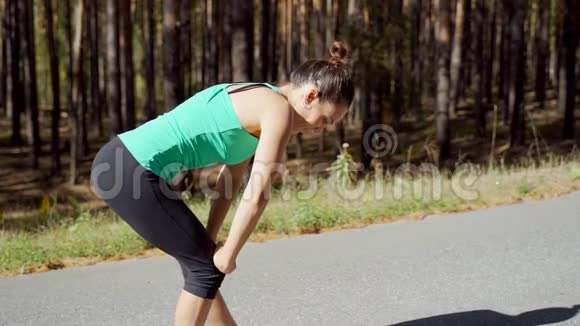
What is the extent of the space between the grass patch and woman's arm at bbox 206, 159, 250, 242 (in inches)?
101

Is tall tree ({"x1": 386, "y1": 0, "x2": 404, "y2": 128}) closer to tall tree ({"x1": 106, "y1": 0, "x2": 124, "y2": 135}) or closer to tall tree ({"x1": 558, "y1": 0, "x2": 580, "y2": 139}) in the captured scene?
tall tree ({"x1": 558, "y1": 0, "x2": 580, "y2": 139})

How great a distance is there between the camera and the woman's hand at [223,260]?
294 centimetres

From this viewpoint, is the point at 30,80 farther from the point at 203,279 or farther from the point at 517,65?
the point at 203,279

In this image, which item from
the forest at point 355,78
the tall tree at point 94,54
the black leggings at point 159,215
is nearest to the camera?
the black leggings at point 159,215

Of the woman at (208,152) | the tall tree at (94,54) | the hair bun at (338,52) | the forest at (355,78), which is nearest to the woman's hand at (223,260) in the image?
the woman at (208,152)

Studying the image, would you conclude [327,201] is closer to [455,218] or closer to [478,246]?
[455,218]

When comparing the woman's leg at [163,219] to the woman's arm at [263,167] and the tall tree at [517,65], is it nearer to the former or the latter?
the woman's arm at [263,167]

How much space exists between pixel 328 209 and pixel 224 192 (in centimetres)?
364

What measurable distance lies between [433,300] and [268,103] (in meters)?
2.16

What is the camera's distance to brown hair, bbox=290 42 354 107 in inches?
114

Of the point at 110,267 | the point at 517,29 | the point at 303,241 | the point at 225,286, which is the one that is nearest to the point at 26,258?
the point at 110,267

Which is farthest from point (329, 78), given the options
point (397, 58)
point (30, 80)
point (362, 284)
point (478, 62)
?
point (478, 62)

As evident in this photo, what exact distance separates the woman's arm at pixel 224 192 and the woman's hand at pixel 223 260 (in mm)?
400

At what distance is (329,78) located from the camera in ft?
9.48
